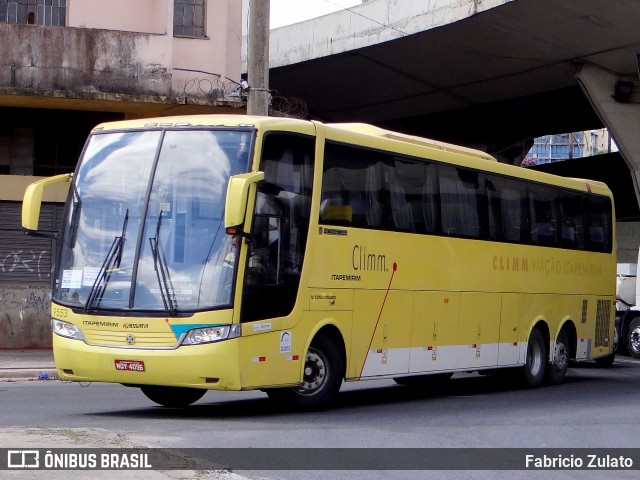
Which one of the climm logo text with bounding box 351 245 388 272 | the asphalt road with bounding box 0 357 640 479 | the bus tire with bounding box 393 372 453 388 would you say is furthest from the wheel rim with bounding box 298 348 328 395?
the bus tire with bounding box 393 372 453 388

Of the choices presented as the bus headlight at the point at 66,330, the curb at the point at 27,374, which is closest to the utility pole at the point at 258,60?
the curb at the point at 27,374

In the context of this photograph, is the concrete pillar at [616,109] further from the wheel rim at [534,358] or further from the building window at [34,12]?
the wheel rim at [534,358]

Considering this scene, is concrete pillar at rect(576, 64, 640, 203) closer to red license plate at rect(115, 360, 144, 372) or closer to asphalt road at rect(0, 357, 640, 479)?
asphalt road at rect(0, 357, 640, 479)

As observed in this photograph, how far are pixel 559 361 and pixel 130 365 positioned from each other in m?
9.82

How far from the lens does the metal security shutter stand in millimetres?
24672

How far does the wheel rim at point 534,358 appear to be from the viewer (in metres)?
19.3

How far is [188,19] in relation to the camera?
25.7 m

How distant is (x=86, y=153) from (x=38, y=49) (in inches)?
446

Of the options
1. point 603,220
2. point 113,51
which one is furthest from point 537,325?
point 113,51

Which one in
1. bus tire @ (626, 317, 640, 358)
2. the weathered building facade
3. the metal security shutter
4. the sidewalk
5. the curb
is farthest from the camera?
bus tire @ (626, 317, 640, 358)

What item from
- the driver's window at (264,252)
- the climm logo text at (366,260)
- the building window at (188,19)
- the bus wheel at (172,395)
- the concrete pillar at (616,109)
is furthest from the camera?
the concrete pillar at (616,109)

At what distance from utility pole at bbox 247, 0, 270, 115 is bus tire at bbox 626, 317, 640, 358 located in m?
13.4

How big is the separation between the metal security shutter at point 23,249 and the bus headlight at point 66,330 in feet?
39.1

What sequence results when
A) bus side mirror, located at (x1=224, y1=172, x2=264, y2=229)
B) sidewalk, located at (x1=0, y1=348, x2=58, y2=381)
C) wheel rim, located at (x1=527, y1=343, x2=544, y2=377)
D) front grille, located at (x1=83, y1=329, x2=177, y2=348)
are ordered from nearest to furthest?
bus side mirror, located at (x1=224, y1=172, x2=264, y2=229)
front grille, located at (x1=83, y1=329, x2=177, y2=348)
wheel rim, located at (x1=527, y1=343, x2=544, y2=377)
sidewalk, located at (x1=0, y1=348, x2=58, y2=381)
